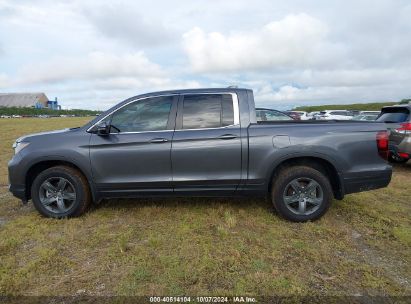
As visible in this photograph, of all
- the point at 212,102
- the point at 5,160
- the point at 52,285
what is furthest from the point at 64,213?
the point at 5,160

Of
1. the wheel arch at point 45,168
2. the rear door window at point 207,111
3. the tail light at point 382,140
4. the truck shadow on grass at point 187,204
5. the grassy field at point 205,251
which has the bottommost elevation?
the grassy field at point 205,251

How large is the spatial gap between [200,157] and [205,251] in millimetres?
1206

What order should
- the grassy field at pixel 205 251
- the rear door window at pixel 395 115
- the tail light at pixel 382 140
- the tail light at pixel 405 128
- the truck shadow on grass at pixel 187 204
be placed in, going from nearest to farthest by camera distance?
the grassy field at pixel 205 251, the tail light at pixel 382 140, the truck shadow on grass at pixel 187 204, the tail light at pixel 405 128, the rear door window at pixel 395 115

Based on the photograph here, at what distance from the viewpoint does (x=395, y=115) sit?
7.02 metres

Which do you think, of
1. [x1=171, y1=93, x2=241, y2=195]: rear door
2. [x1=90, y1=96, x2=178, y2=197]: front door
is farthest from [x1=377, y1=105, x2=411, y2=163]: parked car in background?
[x1=90, y1=96, x2=178, y2=197]: front door

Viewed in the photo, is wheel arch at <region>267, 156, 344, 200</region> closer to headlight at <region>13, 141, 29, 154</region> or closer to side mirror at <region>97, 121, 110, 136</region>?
side mirror at <region>97, 121, 110, 136</region>

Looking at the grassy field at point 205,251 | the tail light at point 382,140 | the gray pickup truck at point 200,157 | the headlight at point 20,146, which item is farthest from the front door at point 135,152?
the tail light at point 382,140

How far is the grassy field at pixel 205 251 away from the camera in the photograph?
8.63 feet

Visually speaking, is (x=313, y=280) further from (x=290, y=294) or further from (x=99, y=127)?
(x=99, y=127)

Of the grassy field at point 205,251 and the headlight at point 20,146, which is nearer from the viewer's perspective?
the grassy field at point 205,251

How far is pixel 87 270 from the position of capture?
2.91 metres

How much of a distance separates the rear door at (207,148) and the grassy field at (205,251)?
53 centimetres

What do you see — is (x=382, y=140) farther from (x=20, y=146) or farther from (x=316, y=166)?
(x=20, y=146)

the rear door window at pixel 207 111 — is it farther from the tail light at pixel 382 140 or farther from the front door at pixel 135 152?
the tail light at pixel 382 140
